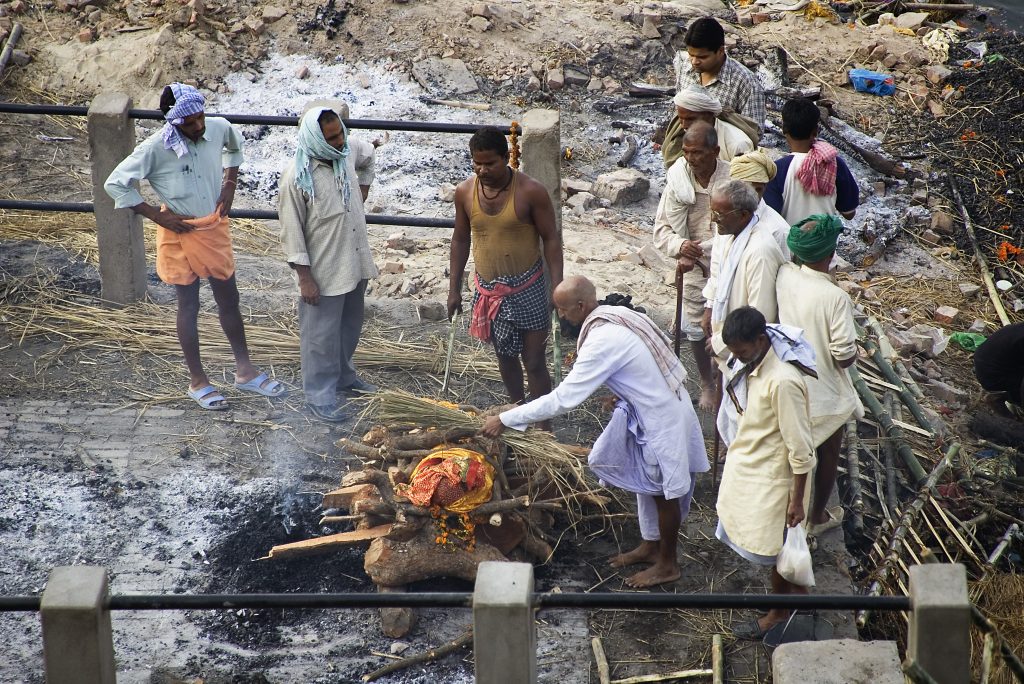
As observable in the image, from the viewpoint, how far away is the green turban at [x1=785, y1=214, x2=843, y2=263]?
509 cm

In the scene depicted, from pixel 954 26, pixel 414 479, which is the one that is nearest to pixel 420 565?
pixel 414 479

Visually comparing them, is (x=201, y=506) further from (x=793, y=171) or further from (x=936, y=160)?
(x=936, y=160)

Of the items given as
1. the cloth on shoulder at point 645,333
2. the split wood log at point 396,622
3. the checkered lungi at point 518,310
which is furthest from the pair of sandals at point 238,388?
the cloth on shoulder at point 645,333

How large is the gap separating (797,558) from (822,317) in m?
1.14

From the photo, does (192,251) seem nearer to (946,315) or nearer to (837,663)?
(837,663)

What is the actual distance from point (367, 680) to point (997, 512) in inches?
155

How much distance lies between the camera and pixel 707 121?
6.31 meters

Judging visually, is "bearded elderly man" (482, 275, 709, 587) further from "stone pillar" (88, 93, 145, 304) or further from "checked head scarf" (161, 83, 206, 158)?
"stone pillar" (88, 93, 145, 304)

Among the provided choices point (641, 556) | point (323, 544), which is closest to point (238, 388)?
point (323, 544)

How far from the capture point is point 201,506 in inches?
239

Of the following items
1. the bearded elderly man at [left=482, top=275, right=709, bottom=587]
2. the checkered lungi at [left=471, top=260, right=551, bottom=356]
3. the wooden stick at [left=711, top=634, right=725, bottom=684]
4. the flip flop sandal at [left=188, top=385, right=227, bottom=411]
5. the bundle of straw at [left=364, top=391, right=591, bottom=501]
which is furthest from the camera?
the flip flop sandal at [left=188, top=385, right=227, bottom=411]

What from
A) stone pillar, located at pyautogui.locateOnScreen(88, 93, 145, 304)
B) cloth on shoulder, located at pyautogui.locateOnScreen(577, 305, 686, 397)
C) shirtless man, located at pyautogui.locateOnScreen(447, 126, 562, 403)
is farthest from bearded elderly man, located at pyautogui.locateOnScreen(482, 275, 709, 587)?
stone pillar, located at pyautogui.locateOnScreen(88, 93, 145, 304)

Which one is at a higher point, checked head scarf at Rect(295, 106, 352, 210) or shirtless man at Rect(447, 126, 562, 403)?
checked head scarf at Rect(295, 106, 352, 210)

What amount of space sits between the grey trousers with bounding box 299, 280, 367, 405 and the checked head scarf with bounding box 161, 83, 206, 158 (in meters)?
1.15
